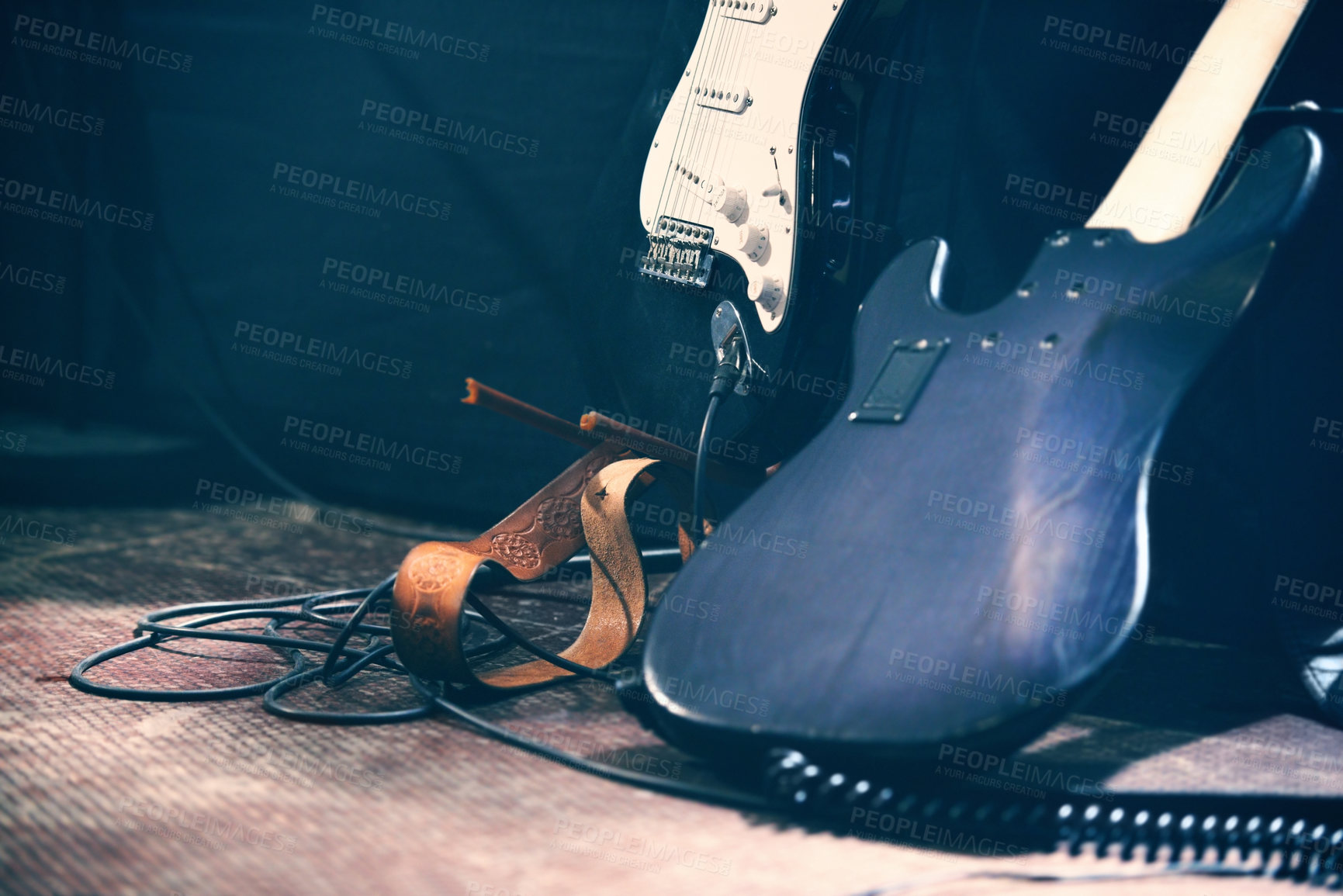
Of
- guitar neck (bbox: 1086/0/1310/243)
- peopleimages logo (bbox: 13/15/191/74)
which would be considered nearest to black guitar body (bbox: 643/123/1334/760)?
guitar neck (bbox: 1086/0/1310/243)

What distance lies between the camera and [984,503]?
0.86 m

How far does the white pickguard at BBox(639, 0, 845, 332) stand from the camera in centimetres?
125

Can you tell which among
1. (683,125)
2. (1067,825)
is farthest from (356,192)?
(1067,825)

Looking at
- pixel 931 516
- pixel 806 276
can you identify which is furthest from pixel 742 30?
pixel 931 516

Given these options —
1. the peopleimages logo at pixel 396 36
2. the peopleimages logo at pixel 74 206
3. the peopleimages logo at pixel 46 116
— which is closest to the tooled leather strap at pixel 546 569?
the peopleimages logo at pixel 396 36

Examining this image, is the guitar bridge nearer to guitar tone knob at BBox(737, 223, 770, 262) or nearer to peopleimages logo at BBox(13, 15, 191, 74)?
guitar tone knob at BBox(737, 223, 770, 262)

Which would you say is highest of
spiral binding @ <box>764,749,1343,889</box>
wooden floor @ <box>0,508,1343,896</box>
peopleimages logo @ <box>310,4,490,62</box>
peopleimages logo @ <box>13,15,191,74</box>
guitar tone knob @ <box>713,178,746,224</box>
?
peopleimages logo @ <box>310,4,490,62</box>

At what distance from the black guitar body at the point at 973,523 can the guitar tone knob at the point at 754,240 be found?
0.91ft

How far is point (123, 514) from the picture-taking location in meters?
1.79

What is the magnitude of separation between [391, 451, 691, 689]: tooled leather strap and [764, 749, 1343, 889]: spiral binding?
0.37 meters

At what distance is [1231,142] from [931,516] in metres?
0.56

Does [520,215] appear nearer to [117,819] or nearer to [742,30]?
[742,30]

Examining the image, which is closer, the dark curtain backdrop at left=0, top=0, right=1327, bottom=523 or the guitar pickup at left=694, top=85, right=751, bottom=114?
the guitar pickup at left=694, top=85, right=751, bottom=114

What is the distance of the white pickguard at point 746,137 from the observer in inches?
49.4
